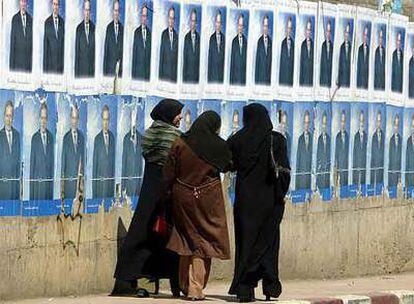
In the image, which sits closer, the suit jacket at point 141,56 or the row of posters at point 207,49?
the row of posters at point 207,49

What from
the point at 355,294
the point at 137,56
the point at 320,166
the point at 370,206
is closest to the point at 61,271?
the point at 137,56

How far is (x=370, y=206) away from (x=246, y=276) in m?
4.29

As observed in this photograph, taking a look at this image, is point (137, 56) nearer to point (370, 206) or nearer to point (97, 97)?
point (97, 97)

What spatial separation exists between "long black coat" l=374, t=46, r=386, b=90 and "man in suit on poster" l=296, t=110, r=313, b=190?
61.6 inches

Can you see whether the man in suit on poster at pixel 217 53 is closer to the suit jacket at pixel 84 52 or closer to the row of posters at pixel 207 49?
the row of posters at pixel 207 49

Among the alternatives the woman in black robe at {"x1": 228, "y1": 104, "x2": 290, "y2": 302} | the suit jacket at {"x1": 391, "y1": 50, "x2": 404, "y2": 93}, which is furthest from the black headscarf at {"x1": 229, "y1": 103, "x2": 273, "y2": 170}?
the suit jacket at {"x1": 391, "y1": 50, "x2": 404, "y2": 93}

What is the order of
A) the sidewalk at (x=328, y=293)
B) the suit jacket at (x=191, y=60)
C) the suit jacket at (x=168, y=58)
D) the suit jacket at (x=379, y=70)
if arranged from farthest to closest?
the suit jacket at (x=379, y=70)
the suit jacket at (x=191, y=60)
the suit jacket at (x=168, y=58)
the sidewalk at (x=328, y=293)

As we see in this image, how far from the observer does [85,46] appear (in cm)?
1172

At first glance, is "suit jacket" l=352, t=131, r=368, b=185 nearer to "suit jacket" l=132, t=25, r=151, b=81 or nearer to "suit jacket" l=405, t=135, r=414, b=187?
"suit jacket" l=405, t=135, r=414, b=187

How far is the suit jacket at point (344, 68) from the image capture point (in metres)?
15.4

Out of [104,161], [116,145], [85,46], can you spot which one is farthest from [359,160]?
[85,46]

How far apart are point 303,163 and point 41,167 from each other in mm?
4177

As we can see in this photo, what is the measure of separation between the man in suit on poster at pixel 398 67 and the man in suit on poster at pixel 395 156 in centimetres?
33

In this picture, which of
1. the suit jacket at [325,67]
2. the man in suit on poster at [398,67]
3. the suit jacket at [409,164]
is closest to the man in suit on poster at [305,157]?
the suit jacket at [325,67]
